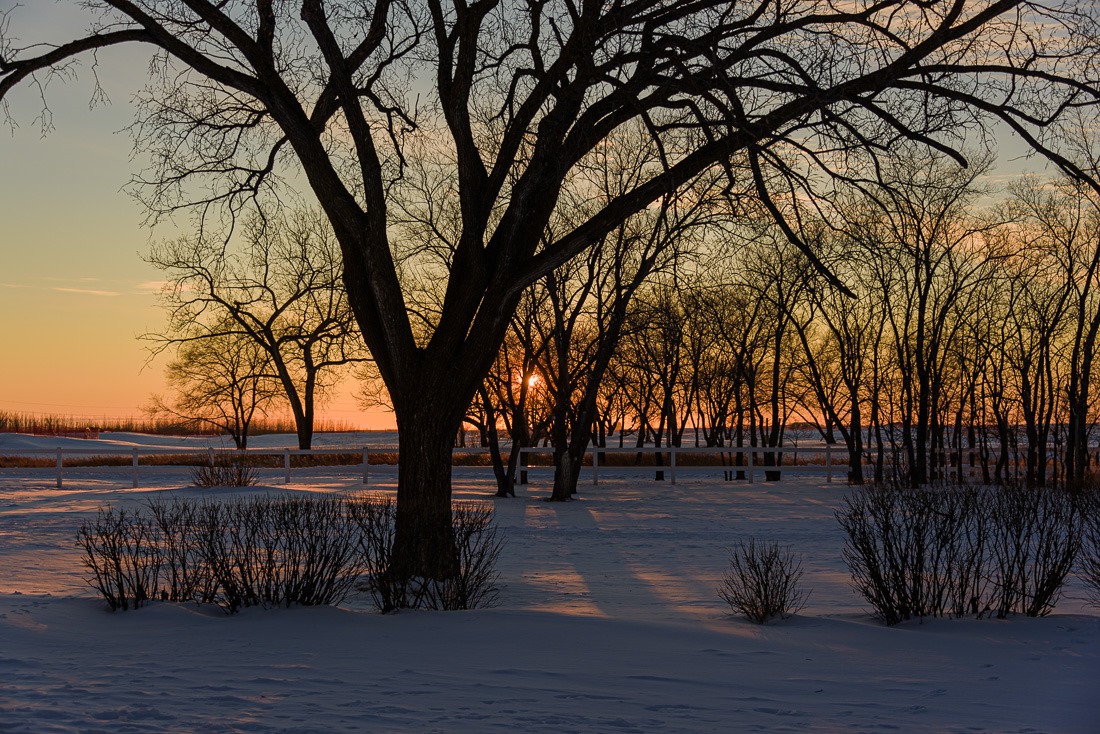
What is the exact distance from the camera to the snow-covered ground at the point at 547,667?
254 inches

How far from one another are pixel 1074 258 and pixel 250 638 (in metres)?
37.1

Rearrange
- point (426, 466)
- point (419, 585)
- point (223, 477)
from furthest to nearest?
point (223, 477) → point (426, 466) → point (419, 585)

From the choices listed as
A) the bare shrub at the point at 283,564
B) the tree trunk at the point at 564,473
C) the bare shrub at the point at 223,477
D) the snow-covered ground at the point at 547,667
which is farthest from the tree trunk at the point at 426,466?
the bare shrub at the point at 223,477

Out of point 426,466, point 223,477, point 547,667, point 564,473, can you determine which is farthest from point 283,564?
point 223,477

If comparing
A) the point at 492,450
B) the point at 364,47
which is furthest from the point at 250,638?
the point at 492,450

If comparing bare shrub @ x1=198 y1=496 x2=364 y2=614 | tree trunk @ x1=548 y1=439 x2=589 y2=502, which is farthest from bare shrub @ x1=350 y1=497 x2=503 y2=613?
tree trunk @ x1=548 y1=439 x2=589 y2=502

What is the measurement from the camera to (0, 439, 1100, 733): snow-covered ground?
6.46m

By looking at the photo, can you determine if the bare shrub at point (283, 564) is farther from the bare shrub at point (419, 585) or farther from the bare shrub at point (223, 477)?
the bare shrub at point (223, 477)

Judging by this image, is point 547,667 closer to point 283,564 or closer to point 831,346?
point 283,564

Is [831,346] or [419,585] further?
[831,346]

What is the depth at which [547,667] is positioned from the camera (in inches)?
312

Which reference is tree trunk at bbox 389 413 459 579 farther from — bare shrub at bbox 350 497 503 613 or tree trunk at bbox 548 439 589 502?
tree trunk at bbox 548 439 589 502

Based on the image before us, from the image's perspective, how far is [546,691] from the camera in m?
7.15

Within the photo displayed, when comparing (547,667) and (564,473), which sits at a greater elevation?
(564,473)
